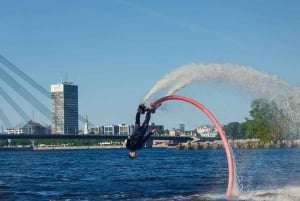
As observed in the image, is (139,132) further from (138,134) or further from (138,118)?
(138,118)

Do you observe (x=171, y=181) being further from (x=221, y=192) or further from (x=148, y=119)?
(x=148, y=119)

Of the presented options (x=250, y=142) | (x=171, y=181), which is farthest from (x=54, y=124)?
(x=171, y=181)

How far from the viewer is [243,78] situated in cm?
3288

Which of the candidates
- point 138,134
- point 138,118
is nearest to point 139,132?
point 138,134

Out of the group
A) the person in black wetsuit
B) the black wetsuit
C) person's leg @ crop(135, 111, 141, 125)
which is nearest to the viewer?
the person in black wetsuit

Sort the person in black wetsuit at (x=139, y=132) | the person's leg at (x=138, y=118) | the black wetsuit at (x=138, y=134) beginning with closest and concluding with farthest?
1. the person in black wetsuit at (x=139, y=132)
2. the person's leg at (x=138, y=118)
3. the black wetsuit at (x=138, y=134)

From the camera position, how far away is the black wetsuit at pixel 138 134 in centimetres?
3053

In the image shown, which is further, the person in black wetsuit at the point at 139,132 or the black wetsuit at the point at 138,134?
the black wetsuit at the point at 138,134

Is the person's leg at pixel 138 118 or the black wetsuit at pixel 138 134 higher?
the person's leg at pixel 138 118

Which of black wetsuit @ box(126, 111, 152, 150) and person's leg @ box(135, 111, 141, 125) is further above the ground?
person's leg @ box(135, 111, 141, 125)

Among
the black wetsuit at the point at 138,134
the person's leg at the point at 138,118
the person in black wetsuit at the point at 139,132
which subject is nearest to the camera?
the person in black wetsuit at the point at 139,132

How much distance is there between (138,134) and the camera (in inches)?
1209

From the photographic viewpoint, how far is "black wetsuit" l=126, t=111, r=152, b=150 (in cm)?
3053

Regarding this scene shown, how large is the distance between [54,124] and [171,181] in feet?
480
